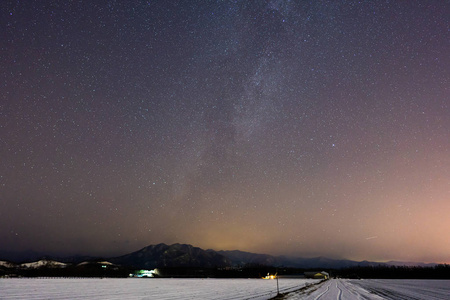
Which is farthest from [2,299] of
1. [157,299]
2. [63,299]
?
[157,299]

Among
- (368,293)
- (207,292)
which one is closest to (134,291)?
(207,292)

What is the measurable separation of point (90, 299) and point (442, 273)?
19299cm

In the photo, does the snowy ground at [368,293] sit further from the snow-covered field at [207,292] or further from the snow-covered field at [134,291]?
the snow-covered field at [134,291]

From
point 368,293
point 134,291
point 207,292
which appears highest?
point 134,291

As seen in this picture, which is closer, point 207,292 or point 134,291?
point 207,292

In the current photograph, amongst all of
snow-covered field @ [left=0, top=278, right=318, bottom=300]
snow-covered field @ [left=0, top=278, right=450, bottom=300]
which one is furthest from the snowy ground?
snow-covered field @ [left=0, top=278, right=318, bottom=300]

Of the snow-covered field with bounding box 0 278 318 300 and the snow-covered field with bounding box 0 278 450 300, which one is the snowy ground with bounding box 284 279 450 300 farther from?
the snow-covered field with bounding box 0 278 318 300

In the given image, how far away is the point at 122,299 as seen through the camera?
26.9 m

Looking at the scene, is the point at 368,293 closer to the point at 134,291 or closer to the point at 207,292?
the point at 207,292

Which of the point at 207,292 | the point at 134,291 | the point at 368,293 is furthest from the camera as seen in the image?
the point at 134,291

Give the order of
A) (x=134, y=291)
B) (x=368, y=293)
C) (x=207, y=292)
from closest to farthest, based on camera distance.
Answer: (x=368, y=293) → (x=207, y=292) → (x=134, y=291)

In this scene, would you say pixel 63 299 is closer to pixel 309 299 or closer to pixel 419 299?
pixel 309 299

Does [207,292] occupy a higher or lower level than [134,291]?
lower

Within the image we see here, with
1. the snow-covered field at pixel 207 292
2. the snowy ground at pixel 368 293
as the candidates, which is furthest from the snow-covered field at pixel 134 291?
the snowy ground at pixel 368 293
